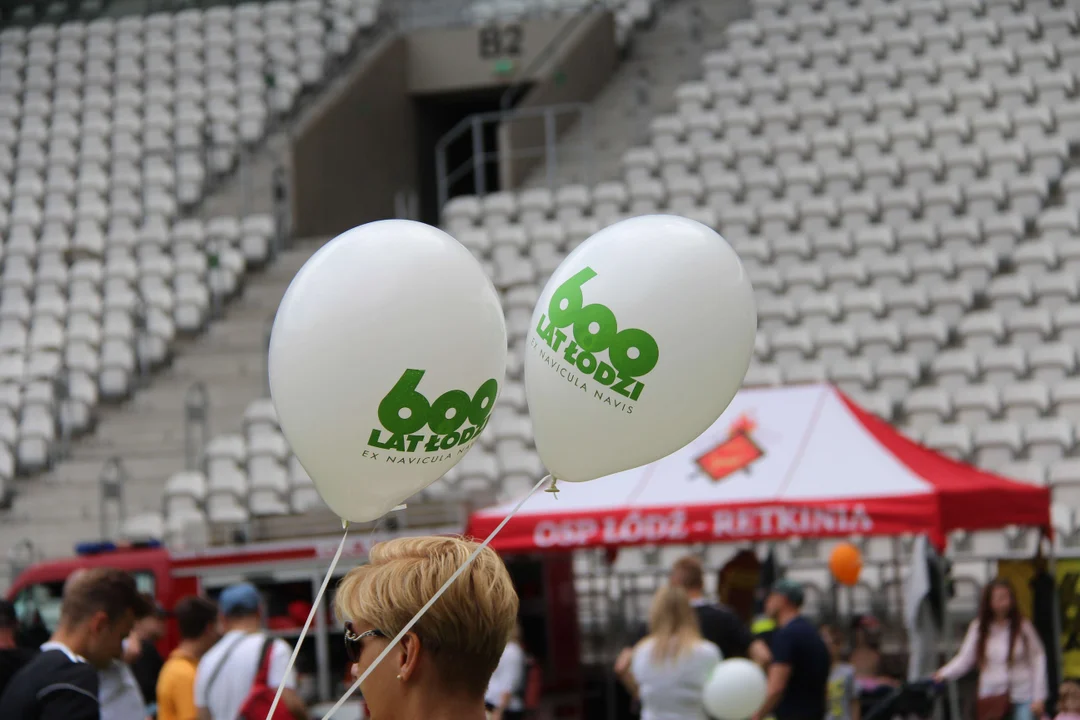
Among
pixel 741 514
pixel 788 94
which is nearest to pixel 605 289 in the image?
pixel 741 514

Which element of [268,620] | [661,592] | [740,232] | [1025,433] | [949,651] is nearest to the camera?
[661,592]

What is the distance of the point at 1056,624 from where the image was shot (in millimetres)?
9273

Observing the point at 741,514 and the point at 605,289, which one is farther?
the point at 741,514

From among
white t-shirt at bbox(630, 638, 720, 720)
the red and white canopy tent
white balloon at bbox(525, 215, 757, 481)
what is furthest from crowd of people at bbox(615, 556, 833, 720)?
white balloon at bbox(525, 215, 757, 481)

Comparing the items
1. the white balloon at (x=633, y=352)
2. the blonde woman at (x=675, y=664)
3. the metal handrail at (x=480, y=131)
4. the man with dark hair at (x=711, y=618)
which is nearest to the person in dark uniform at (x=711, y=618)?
→ the man with dark hair at (x=711, y=618)

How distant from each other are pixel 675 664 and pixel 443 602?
4.38 meters

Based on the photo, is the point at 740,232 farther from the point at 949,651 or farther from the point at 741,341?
the point at 741,341

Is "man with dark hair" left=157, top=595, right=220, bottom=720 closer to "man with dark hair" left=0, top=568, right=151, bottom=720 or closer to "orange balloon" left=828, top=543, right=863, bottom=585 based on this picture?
"man with dark hair" left=0, top=568, right=151, bottom=720

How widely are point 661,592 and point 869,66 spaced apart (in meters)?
11.6

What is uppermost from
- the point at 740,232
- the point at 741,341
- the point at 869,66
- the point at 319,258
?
the point at 319,258

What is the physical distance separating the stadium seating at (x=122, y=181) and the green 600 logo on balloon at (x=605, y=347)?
39.8 ft

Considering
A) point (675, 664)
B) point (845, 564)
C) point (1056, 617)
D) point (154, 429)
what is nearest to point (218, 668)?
point (675, 664)

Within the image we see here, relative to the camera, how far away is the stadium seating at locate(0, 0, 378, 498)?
51.8 feet

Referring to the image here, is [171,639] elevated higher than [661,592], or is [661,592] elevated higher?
[661,592]
